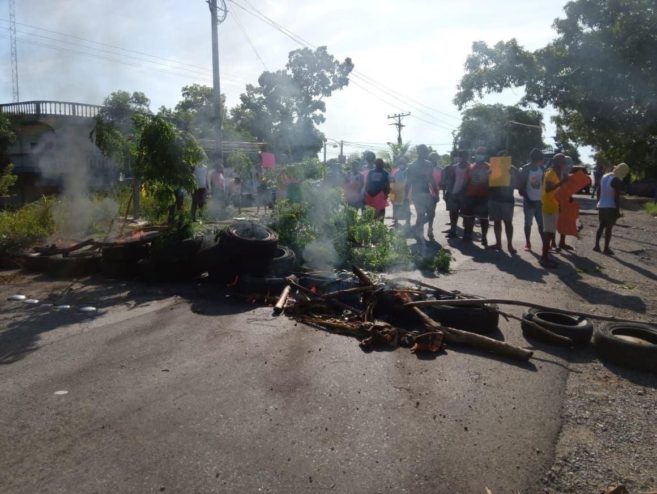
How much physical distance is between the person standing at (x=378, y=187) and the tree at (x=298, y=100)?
3.38 meters

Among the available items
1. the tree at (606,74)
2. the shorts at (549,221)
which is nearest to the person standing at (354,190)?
the shorts at (549,221)

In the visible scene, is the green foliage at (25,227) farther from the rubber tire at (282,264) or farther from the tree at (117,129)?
the rubber tire at (282,264)

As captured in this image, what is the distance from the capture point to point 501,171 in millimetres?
10203

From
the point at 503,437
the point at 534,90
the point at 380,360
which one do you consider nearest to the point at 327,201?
the point at 380,360

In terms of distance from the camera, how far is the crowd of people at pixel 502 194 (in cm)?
930

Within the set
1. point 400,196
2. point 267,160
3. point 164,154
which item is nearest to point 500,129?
point 267,160

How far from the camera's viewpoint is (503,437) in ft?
11.4

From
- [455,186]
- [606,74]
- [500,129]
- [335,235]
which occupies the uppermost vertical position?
[500,129]

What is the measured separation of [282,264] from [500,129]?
33345mm

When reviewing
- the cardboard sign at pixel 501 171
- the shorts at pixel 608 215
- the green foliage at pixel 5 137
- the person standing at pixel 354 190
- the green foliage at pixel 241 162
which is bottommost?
the shorts at pixel 608 215

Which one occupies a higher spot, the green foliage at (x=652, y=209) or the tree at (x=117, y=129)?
the tree at (x=117, y=129)

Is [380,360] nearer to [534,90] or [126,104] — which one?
[126,104]

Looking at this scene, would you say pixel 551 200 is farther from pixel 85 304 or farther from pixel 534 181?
pixel 85 304

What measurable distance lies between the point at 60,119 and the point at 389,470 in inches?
595
